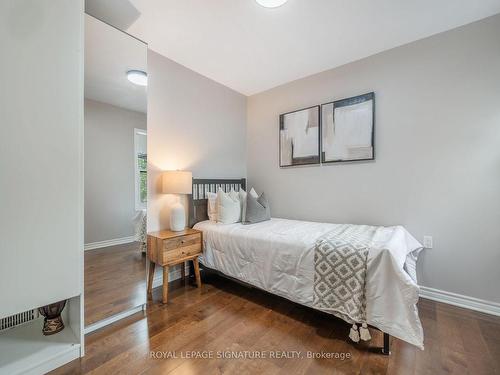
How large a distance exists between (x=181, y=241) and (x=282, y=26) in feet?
7.35

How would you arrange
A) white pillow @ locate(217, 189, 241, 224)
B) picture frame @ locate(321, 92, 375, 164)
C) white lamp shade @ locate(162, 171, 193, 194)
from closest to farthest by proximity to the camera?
white lamp shade @ locate(162, 171, 193, 194) < picture frame @ locate(321, 92, 375, 164) < white pillow @ locate(217, 189, 241, 224)

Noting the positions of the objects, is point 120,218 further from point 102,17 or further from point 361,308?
point 361,308

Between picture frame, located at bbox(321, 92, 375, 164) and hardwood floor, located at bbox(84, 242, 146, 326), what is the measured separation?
94.0 inches

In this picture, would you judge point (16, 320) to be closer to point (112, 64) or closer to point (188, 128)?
point (112, 64)

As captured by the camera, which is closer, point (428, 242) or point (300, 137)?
point (428, 242)

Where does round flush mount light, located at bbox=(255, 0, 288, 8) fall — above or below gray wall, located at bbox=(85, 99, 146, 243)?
above

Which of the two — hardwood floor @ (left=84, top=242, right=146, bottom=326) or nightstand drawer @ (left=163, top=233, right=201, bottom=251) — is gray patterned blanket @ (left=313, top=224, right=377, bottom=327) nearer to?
nightstand drawer @ (left=163, top=233, right=201, bottom=251)

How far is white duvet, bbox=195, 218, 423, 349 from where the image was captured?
1.35m

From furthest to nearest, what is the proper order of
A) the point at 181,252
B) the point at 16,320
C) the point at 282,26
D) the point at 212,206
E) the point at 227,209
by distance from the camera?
the point at 212,206, the point at 227,209, the point at 181,252, the point at 282,26, the point at 16,320

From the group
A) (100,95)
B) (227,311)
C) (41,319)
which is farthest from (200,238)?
(100,95)

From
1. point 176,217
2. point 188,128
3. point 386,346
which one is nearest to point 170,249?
point 176,217

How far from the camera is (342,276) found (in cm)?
158

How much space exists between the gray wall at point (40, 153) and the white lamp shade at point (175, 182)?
101 centimetres

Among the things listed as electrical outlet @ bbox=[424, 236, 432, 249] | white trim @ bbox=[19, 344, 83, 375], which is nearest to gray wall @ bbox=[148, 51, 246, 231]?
white trim @ bbox=[19, 344, 83, 375]
